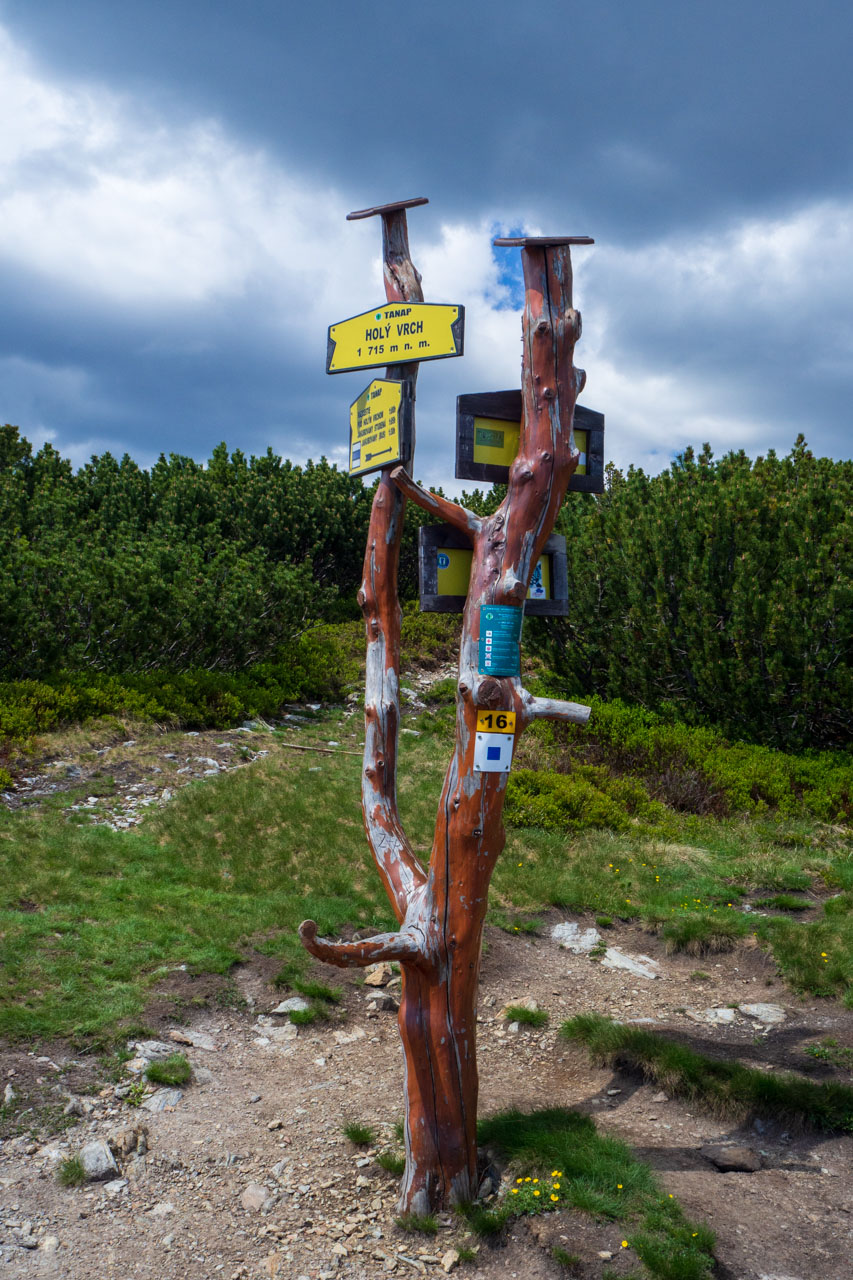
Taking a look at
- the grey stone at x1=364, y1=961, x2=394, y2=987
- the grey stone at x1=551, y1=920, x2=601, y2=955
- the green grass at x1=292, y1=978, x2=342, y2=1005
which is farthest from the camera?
the grey stone at x1=551, y1=920, x2=601, y2=955

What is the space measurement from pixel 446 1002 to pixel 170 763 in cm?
819


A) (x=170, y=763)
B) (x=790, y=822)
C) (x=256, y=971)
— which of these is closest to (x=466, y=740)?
(x=256, y=971)

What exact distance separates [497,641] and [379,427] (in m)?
1.29

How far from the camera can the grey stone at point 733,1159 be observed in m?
4.37

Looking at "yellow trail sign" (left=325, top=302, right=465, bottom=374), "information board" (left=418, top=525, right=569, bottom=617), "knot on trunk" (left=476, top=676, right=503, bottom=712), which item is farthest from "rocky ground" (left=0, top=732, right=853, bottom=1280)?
"yellow trail sign" (left=325, top=302, right=465, bottom=374)

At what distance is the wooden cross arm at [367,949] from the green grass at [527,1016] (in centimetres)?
245

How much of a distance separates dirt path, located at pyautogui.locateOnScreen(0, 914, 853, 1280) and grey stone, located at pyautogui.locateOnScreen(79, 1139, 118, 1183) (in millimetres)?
37

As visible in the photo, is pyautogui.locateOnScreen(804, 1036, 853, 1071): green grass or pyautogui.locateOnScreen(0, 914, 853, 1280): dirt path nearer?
pyautogui.locateOnScreen(0, 914, 853, 1280): dirt path

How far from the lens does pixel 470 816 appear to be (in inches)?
156

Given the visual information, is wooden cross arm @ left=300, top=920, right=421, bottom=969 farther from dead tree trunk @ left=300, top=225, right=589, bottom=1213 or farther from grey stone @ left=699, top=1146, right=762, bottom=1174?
grey stone @ left=699, top=1146, right=762, bottom=1174

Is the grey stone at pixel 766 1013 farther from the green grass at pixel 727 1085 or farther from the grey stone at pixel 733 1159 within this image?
the grey stone at pixel 733 1159

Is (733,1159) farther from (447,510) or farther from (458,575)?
(447,510)

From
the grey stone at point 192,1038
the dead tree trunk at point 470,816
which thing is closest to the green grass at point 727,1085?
the dead tree trunk at point 470,816

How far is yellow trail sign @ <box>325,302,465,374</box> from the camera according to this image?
4148 millimetres
